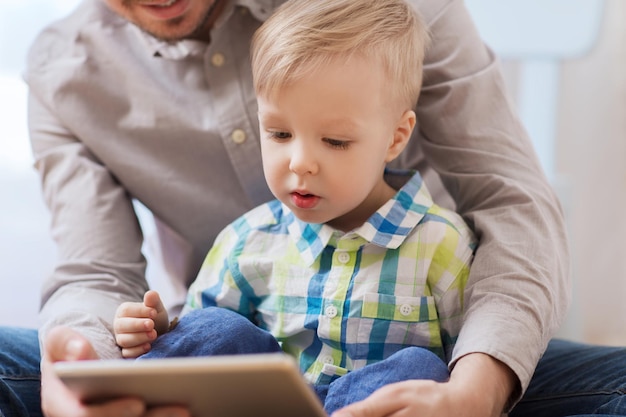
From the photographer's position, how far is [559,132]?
2160 millimetres

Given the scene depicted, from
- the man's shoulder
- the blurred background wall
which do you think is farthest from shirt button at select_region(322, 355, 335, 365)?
the blurred background wall

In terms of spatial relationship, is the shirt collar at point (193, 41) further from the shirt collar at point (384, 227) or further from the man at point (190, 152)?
the shirt collar at point (384, 227)

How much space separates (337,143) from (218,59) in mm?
344

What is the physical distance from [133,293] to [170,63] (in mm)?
350

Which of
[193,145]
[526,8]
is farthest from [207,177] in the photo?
[526,8]

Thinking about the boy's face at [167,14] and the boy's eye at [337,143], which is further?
the boy's face at [167,14]

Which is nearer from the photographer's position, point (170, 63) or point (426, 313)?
point (426, 313)

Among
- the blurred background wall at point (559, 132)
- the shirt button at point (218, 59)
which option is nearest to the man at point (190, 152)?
the shirt button at point (218, 59)

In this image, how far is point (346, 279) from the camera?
109cm

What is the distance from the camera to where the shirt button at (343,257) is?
110cm

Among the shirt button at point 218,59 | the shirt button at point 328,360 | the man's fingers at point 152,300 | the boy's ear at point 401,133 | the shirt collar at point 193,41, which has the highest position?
the shirt collar at point 193,41

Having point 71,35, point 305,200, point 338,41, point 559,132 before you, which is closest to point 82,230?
point 71,35

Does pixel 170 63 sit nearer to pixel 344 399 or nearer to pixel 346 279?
pixel 346 279

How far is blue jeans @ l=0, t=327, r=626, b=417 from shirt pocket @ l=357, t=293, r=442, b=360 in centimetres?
20
